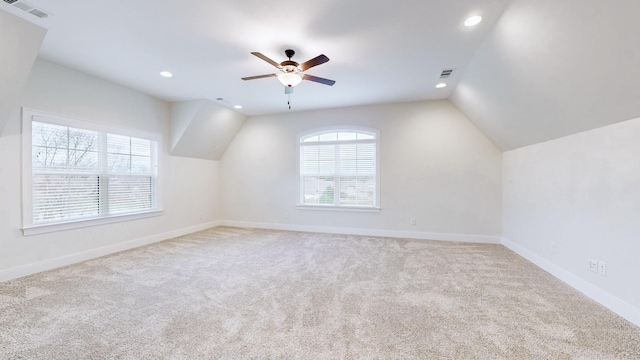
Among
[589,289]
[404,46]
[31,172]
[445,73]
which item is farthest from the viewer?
[445,73]

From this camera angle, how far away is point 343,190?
579 centimetres

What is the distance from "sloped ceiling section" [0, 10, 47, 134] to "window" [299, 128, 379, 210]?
13.8ft

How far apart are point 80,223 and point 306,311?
3726 millimetres

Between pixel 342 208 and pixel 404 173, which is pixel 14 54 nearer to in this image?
pixel 342 208

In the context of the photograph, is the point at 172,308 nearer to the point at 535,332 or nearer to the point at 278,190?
the point at 535,332

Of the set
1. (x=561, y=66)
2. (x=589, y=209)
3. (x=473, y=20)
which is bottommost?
(x=589, y=209)

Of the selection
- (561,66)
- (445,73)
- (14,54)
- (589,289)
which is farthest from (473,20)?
(14,54)

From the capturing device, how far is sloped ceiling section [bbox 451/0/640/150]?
187 cm

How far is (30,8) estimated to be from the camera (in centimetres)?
240

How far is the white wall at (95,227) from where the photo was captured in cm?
318

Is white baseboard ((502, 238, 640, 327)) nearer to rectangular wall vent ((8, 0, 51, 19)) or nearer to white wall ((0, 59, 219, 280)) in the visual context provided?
rectangular wall vent ((8, 0, 51, 19))

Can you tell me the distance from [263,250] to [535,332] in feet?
11.7

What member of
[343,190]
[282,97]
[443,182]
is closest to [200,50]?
[282,97]

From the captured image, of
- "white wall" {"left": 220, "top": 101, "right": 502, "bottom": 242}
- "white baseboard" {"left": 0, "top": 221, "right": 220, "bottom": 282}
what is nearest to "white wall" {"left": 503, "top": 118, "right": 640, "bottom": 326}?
"white wall" {"left": 220, "top": 101, "right": 502, "bottom": 242}
